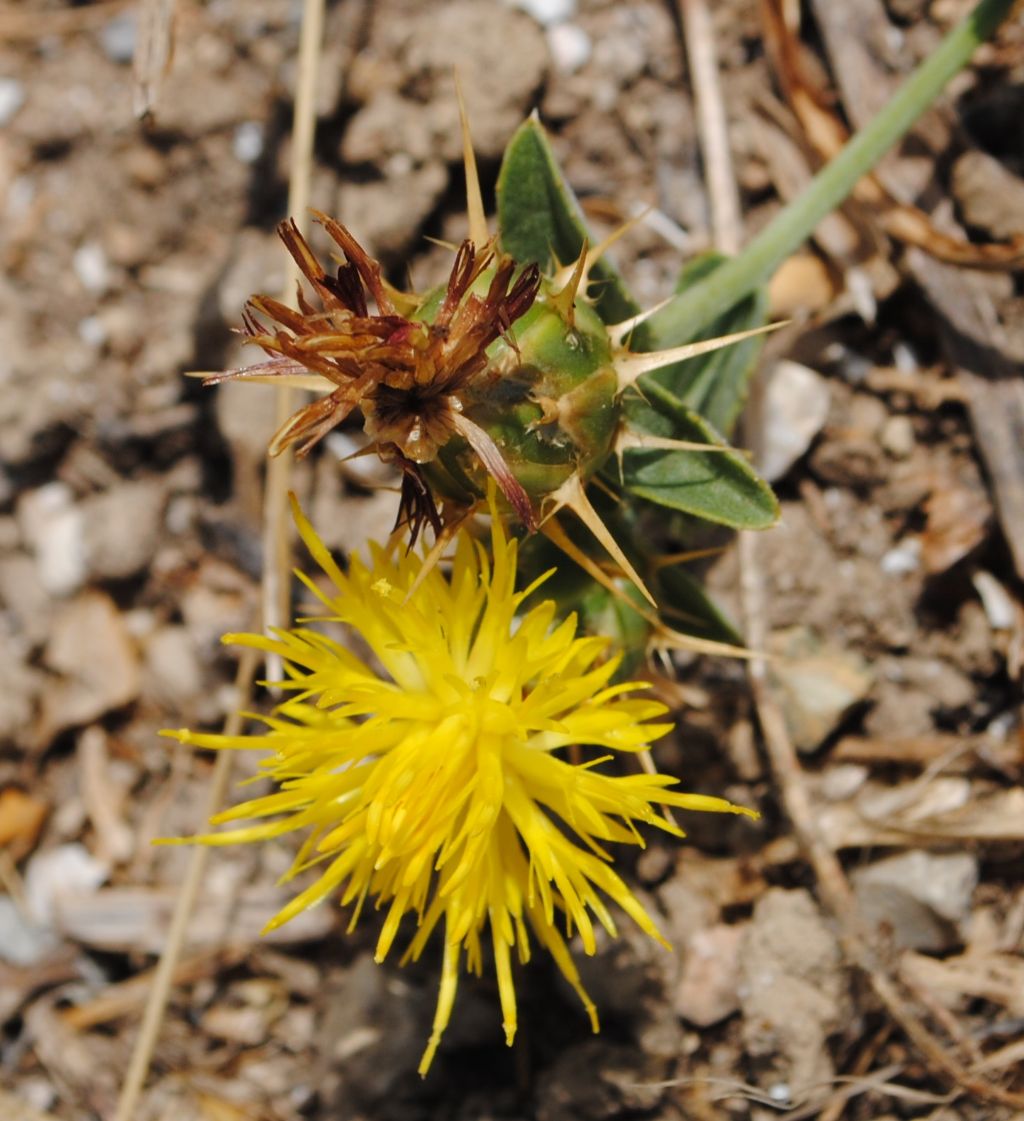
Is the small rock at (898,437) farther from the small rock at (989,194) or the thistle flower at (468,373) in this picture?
the thistle flower at (468,373)

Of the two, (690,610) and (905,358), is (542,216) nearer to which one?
(690,610)

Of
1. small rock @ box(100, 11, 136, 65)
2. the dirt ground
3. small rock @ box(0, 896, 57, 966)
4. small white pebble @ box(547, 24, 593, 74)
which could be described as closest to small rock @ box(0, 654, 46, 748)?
the dirt ground

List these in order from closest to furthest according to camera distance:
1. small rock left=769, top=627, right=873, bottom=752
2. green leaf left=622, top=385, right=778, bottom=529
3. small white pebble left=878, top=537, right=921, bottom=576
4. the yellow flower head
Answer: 1. the yellow flower head
2. green leaf left=622, top=385, right=778, bottom=529
3. small rock left=769, top=627, right=873, bottom=752
4. small white pebble left=878, top=537, right=921, bottom=576

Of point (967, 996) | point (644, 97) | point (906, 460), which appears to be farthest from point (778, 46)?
point (967, 996)

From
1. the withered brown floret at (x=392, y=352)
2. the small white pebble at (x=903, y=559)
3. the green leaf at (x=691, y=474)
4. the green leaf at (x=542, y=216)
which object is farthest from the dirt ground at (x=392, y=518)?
the withered brown floret at (x=392, y=352)

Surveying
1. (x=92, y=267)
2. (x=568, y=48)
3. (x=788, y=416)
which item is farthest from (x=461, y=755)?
(x=92, y=267)

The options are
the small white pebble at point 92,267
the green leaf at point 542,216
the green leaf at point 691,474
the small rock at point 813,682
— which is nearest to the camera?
the green leaf at point 691,474

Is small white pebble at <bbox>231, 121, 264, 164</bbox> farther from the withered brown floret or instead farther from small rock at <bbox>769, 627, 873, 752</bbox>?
small rock at <bbox>769, 627, 873, 752</bbox>

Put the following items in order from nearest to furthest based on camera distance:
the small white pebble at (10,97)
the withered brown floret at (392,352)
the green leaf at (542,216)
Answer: the withered brown floret at (392,352), the green leaf at (542,216), the small white pebble at (10,97)
